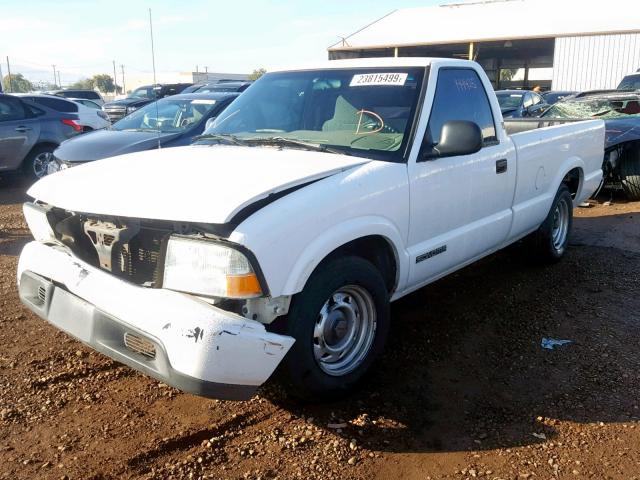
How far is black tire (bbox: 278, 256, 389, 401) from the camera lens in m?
2.84

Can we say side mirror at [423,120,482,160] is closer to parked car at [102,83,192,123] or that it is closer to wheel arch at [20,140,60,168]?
wheel arch at [20,140,60,168]

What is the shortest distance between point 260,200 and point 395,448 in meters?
1.39

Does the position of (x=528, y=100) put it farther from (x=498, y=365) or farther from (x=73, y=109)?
(x=498, y=365)

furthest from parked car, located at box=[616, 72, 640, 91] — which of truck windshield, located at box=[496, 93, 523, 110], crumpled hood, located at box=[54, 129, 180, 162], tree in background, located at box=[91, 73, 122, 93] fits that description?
tree in background, located at box=[91, 73, 122, 93]

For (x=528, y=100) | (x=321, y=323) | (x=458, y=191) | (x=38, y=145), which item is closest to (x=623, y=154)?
(x=528, y=100)

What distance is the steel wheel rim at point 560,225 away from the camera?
579 centimetres

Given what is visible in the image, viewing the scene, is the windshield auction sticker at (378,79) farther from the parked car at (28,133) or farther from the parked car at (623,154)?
the parked car at (28,133)

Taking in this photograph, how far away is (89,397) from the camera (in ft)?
10.9

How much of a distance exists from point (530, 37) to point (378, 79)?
2850cm

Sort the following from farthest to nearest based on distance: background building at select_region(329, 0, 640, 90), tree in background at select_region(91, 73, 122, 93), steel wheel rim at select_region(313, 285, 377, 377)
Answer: tree in background at select_region(91, 73, 122, 93), background building at select_region(329, 0, 640, 90), steel wheel rim at select_region(313, 285, 377, 377)

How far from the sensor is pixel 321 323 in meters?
3.07

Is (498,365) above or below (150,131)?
below

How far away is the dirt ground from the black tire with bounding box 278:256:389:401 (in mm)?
173

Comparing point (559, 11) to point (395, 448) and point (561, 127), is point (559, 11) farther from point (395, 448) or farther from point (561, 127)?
point (395, 448)
